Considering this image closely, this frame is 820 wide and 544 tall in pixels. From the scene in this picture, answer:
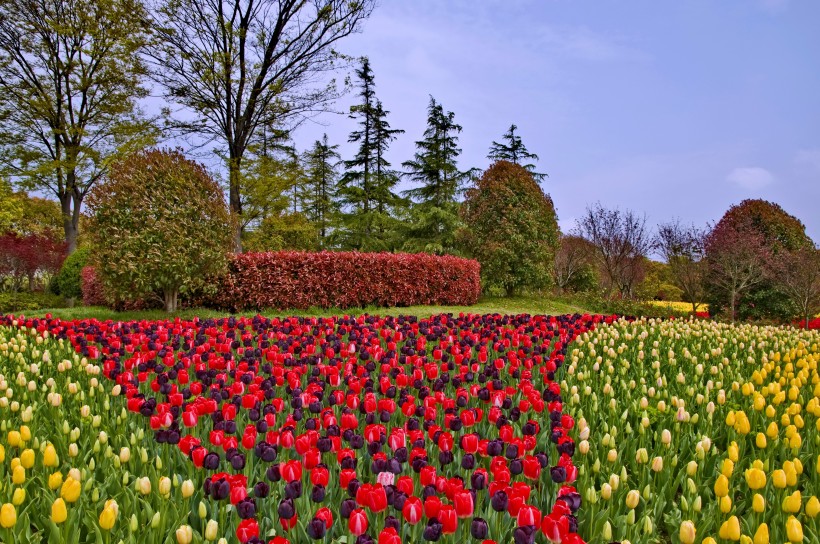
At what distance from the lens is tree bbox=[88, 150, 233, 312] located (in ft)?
38.2

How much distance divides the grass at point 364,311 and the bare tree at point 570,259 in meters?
5.74

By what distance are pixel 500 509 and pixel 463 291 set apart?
16.1 m

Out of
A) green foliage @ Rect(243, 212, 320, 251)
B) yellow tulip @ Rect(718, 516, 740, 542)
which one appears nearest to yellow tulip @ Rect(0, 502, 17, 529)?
yellow tulip @ Rect(718, 516, 740, 542)

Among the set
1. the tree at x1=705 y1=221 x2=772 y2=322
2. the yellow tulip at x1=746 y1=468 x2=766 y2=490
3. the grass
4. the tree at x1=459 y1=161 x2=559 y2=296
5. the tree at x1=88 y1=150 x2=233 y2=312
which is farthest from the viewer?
the tree at x1=459 y1=161 x2=559 y2=296

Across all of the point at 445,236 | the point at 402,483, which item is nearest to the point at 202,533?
the point at 402,483

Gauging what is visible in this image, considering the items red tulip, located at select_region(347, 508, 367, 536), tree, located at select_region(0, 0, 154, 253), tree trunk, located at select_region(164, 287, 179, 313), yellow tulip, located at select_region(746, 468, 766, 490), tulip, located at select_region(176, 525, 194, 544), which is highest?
tree, located at select_region(0, 0, 154, 253)

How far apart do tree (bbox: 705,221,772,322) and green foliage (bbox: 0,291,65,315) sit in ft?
73.1

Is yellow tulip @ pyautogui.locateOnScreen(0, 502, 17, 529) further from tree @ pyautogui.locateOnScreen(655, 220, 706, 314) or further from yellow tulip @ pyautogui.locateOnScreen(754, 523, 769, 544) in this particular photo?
tree @ pyautogui.locateOnScreen(655, 220, 706, 314)

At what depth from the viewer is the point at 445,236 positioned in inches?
1144

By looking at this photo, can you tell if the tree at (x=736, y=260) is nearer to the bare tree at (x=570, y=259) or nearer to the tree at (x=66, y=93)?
the bare tree at (x=570, y=259)

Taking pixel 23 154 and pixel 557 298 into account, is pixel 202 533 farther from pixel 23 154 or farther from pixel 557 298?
pixel 23 154

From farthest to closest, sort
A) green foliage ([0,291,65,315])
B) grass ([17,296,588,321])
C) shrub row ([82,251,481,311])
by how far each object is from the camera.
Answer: green foliage ([0,291,65,315]) → shrub row ([82,251,481,311]) → grass ([17,296,588,321])

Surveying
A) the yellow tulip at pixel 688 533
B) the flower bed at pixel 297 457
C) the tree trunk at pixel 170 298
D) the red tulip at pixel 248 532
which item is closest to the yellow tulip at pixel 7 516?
the flower bed at pixel 297 457

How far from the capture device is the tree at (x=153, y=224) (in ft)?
38.2
